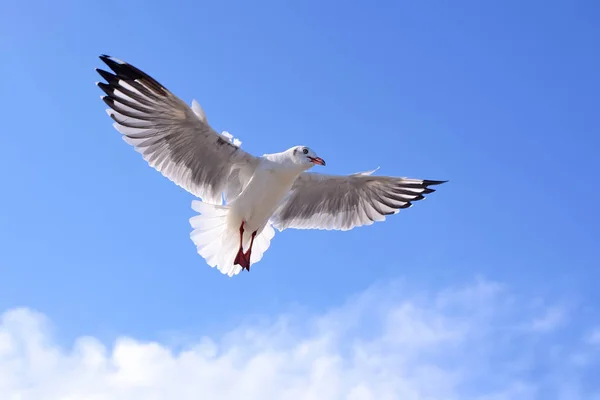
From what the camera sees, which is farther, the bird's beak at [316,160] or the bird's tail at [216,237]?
the bird's tail at [216,237]

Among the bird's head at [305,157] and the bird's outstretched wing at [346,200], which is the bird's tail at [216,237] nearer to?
the bird's outstretched wing at [346,200]

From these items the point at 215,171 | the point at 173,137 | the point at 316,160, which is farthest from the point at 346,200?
the point at 173,137

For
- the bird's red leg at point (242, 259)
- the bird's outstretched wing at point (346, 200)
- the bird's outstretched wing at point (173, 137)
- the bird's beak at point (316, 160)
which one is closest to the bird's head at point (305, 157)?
the bird's beak at point (316, 160)

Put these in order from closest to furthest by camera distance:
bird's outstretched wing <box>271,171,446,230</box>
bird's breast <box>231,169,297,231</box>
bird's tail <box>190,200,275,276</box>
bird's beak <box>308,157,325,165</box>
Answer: bird's breast <box>231,169,297,231</box>, bird's beak <box>308,157,325,165</box>, bird's tail <box>190,200,275,276</box>, bird's outstretched wing <box>271,171,446,230</box>

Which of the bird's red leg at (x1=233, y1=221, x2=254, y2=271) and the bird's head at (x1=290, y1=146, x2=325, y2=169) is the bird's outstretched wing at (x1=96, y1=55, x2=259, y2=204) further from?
the bird's red leg at (x1=233, y1=221, x2=254, y2=271)

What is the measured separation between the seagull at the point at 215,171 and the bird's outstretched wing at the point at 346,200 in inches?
0.8

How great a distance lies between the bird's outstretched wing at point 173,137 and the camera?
768 centimetres

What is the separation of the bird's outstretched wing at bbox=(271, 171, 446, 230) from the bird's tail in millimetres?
679

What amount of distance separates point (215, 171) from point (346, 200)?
1750mm

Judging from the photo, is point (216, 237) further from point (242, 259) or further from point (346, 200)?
point (346, 200)

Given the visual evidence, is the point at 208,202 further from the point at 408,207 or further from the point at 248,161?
the point at 408,207

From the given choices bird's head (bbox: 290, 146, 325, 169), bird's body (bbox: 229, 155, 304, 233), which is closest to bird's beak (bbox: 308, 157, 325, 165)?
bird's head (bbox: 290, 146, 325, 169)

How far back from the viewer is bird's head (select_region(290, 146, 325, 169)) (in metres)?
8.16

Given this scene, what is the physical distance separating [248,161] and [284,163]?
375 mm
